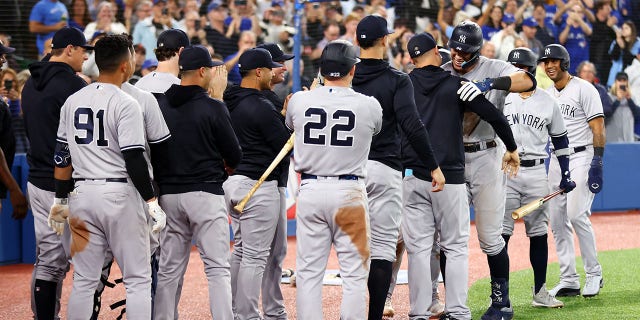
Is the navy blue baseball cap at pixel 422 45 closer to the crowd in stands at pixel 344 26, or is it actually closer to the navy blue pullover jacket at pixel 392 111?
the navy blue pullover jacket at pixel 392 111

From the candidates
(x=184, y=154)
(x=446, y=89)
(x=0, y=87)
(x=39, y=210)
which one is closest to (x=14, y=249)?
(x=0, y=87)

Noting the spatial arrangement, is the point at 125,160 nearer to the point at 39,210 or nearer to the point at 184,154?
the point at 184,154

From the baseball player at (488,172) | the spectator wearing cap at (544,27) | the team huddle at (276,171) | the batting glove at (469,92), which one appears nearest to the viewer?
the team huddle at (276,171)

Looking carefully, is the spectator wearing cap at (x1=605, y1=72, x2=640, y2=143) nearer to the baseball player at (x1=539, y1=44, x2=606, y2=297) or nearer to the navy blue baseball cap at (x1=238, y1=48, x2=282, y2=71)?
the baseball player at (x1=539, y1=44, x2=606, y2=297)

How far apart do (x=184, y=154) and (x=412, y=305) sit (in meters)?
2.09

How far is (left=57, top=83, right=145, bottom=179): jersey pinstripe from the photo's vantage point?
18.3 feet

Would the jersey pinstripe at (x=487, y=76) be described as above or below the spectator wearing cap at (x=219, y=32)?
below

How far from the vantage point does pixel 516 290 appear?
880 cm

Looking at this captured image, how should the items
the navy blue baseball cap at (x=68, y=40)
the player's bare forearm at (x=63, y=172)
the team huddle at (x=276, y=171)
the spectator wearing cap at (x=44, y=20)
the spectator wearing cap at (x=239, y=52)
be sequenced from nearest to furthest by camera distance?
1. the team huddle at (x=276, y=171)
2. the player's bare forearm at (x=63, y=172)
3. the navy blue baseball cap at (x=68, y=40)
4. the spectator wearing cap at (x=44, y=20)
5. the spectator wearing cap at (x=239, y=52)

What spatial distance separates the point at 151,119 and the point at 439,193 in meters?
2.21

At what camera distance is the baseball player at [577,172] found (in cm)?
844

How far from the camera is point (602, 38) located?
53.8ft

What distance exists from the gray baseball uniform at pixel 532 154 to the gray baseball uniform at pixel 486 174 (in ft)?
2.45

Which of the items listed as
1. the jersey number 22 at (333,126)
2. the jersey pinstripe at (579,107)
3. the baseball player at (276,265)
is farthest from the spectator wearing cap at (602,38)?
the jersey number 22 at (333,126)
